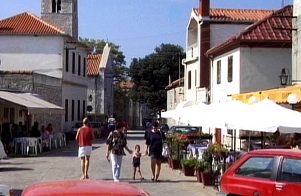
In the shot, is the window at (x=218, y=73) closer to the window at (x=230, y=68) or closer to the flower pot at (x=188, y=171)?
the window at (x=230, y=68)

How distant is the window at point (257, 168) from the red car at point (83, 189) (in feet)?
16.4

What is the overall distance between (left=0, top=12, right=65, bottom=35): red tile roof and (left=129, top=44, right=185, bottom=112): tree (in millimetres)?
33523

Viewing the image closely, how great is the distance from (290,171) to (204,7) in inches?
1310

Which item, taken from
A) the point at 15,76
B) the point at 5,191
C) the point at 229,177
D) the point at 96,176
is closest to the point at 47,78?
the point at 15,76

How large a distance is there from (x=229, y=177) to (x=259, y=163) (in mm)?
658

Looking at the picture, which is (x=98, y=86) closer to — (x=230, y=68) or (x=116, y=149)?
(x=230, y=68)

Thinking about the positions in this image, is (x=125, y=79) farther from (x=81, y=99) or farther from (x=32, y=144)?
(x=32, y=144)

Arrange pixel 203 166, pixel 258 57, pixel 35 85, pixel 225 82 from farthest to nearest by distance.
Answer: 1. pixel 35 85
2. pixel 225 82
3. pixel 258 57
4. pixel 203 166

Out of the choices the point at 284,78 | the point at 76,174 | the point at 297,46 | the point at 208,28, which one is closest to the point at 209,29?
the point at 208,28

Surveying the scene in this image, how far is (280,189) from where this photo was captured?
32.3 feet

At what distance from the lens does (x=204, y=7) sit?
4241 centimetres

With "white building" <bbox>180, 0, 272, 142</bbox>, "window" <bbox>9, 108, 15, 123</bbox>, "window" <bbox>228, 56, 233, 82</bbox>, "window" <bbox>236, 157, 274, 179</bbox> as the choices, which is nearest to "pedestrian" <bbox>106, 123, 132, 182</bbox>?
"window" <bbox>236, 157, 274, 179</bbox>

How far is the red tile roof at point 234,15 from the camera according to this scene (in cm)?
4272

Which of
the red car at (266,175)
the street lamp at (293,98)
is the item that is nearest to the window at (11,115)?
the street lamp at (293,98)
